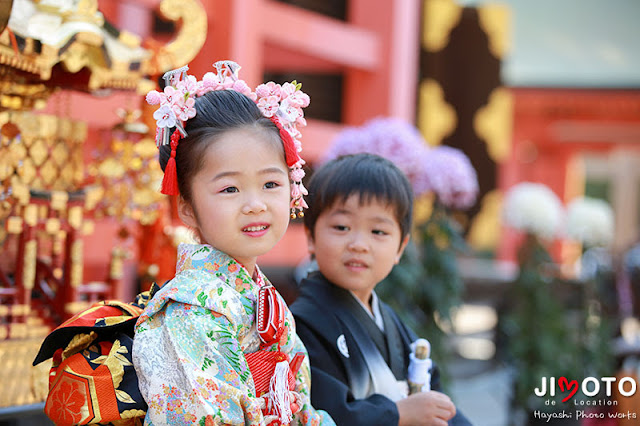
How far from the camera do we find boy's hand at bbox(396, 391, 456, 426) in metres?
1.71

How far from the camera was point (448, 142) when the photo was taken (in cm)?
1012

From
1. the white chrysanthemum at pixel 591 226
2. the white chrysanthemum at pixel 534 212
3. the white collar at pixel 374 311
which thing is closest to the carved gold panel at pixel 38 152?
the white collar at pixel 374 311

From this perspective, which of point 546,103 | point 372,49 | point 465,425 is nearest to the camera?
point 465,425

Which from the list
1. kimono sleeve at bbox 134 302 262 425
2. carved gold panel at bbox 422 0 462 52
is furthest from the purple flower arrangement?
carved gold panel at bbox 422 0 462 52

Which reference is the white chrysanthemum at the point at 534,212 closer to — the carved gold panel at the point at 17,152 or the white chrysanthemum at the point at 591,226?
the white chrysanthemum at the point at 591,226

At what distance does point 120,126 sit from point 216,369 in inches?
53.5

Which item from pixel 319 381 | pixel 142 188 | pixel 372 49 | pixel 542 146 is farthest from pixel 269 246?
pixel 542 146

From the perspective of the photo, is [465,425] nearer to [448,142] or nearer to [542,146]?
[448,142]

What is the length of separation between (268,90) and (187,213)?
32 centimetres

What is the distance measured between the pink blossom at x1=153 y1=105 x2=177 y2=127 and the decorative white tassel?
1.82 feet

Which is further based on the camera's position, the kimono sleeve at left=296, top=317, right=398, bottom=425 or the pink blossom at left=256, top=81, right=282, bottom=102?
the kimono sleeve at left=296, top=317, right=398, bottom=425

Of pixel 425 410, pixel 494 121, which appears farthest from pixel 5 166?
pixel 494 121

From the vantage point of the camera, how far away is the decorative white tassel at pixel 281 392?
1377 millimetres

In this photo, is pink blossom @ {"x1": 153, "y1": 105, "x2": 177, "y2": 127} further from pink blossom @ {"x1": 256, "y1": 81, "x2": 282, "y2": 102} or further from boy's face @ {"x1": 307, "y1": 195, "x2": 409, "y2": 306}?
boy's face @ {"x1": 307, "y1": 195, "x2": 409, "y2": 306}
